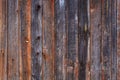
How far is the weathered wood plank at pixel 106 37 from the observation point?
2.27m

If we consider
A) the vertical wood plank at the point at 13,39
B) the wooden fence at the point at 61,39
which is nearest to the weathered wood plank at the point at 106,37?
the wooden fence at the point at 61,39

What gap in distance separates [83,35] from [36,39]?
461 millimetres

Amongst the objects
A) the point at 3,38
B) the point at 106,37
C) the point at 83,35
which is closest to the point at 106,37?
the point at 106,37

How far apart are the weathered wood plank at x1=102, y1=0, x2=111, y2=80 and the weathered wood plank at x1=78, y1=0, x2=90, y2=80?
160 millimetres

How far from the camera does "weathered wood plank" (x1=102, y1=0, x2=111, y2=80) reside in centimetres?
227

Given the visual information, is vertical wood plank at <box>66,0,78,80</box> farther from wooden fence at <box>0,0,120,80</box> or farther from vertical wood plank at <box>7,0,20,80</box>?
vertical wood plank at <box>7,0,20,80</box>

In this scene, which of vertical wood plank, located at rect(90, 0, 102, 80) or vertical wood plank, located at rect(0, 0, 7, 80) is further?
vertical wood plank, located at rect(0, 0, 7, 80)

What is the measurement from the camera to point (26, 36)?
2.36 metres

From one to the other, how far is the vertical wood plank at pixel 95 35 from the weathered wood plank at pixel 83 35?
0.19ft

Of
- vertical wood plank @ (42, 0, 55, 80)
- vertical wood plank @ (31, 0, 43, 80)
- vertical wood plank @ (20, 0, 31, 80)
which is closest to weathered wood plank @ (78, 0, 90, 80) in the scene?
vertical wood plank @ (42, 0, 55, 80)

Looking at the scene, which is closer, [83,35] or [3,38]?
[83,35]

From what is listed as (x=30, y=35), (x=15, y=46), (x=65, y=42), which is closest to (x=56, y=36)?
(x=65, y=42)

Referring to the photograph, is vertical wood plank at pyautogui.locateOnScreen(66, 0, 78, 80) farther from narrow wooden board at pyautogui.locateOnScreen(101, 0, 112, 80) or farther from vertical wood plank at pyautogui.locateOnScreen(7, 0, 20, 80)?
vertical wood plank at pyautogui.locateOnScreen(7, 0, 20, 80)

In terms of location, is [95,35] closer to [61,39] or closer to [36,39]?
[61,39]
